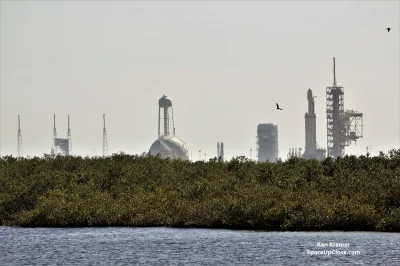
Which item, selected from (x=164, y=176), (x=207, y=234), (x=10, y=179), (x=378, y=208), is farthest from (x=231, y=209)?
(x=10, y=179)

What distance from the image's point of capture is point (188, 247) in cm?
6850

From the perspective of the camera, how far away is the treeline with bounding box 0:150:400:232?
81.1m

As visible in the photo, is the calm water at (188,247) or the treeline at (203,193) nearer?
the calm water at (188,247)

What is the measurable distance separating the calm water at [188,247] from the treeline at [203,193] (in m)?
3.29

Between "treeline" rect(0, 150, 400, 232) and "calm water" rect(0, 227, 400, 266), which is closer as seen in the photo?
"calm water" rect(0, 227, 400, 266)

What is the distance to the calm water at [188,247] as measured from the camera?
60.9 meters

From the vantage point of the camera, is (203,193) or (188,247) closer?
(188,247)

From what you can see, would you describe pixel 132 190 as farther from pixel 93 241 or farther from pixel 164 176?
pixel 93 241

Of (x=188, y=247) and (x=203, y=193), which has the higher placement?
(x=203, y=193)

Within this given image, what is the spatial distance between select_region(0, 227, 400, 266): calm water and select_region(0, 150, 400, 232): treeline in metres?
3.29

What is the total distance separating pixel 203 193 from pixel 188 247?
25.2 meters

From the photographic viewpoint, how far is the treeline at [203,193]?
81062 millimetres

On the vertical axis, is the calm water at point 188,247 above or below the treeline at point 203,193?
below

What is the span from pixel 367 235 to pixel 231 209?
14.1 m
